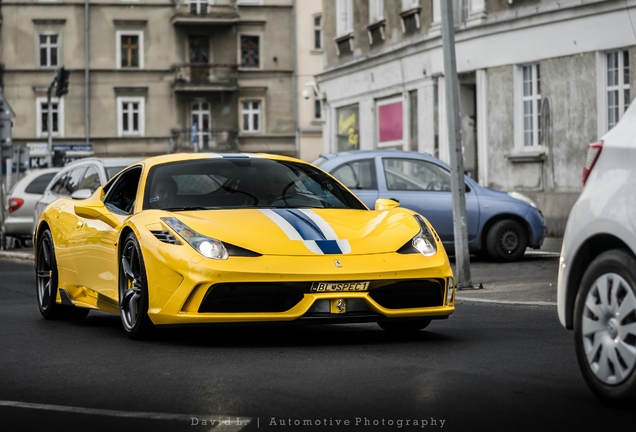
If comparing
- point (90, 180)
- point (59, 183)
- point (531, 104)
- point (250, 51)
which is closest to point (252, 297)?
point (90, 180)

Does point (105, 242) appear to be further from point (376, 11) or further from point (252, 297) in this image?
point (376, 11)

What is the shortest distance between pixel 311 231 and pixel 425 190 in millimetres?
9866

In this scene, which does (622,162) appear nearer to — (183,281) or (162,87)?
(183,281)

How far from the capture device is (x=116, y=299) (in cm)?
933

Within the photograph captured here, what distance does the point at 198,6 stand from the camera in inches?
2601

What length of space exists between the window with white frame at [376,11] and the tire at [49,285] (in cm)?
2399

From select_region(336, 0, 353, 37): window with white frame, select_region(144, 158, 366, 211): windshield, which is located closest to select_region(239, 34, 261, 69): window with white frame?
select_region(336, 0, 353, 37): window with white frame

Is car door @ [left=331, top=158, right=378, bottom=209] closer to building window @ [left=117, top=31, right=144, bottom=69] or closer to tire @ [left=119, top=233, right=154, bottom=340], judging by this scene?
tire @ [left=119, top=233, right=154, bottom=340]

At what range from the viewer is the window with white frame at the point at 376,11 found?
34.7 metres

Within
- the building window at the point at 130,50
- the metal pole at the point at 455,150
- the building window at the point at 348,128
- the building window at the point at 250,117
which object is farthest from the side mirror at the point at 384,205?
the building window at the point at 250,117

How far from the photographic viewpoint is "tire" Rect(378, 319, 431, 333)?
357 inches

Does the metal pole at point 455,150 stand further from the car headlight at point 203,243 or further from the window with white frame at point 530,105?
the window with white frame at point 530,105

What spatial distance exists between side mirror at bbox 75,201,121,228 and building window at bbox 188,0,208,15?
56.8 m

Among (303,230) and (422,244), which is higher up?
(303,230)
